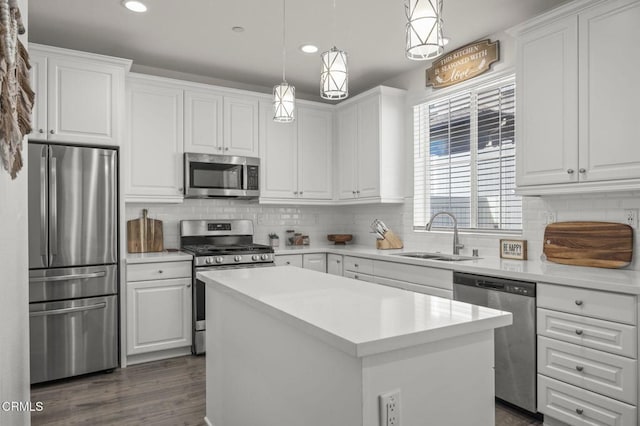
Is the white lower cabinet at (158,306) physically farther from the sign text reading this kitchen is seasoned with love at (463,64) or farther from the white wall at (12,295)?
the sign text reading this kitchen is seasoned with love at (463,64)

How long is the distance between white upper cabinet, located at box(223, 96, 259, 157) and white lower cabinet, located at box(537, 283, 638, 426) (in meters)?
3.03

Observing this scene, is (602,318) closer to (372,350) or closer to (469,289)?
(469,289)

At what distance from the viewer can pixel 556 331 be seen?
2471mm

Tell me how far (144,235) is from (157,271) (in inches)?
24.6

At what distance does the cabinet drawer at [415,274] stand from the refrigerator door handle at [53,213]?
102 inches

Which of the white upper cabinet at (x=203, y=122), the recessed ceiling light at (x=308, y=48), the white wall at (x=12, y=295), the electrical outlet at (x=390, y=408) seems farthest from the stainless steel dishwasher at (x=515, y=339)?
the white upper cabinet at (x=203, y=122)

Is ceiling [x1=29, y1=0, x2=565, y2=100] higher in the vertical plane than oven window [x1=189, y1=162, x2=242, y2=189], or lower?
higher

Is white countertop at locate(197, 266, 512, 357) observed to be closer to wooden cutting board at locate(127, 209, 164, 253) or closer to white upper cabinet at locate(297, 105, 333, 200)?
wooden cutting board at locate(127, 209, 164, 253)

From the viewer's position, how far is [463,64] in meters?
3.85

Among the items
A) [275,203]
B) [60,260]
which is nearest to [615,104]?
[275,203]

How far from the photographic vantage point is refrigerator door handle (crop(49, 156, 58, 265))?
321 cm

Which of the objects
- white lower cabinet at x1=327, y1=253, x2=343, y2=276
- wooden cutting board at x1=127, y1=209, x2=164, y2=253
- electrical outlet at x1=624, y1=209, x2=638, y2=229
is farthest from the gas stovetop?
electrical outlet at x1=624, y1=209, x2=638, y2=229

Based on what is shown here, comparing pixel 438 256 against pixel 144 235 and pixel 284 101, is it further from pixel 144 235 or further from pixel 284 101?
pixel 144 235

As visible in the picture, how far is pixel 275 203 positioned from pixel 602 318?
10.3 ft
